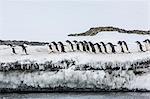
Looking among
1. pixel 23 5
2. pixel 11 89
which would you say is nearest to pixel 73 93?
pixel 11 89

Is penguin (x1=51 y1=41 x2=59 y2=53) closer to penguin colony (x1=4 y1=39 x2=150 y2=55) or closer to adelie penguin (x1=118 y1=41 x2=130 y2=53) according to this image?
penguin colony (x1=4 y1=39 x2=150 y2=55)

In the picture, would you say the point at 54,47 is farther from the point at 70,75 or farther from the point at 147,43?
the point at 147,43

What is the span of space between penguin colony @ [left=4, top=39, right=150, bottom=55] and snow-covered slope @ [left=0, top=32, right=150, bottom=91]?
12mm

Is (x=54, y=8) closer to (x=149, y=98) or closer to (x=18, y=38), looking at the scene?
(x=18, y=38)

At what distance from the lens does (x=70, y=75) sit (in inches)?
50.7

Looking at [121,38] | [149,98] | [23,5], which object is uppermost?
[23,5]

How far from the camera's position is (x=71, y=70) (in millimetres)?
1286

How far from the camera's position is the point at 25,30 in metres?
1.34

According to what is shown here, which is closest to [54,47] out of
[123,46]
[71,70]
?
[71,70]

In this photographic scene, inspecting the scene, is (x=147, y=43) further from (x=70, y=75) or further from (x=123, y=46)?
(x=70, y=75)

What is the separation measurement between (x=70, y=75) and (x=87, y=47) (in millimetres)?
96

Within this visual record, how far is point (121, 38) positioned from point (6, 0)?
0.36m

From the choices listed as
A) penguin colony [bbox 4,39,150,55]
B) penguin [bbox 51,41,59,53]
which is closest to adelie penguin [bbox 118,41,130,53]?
penguin colony [bbox 4,39,150,55]

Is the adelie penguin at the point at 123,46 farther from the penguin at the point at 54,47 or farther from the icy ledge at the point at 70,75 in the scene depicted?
the penguin at the point at 54,47
